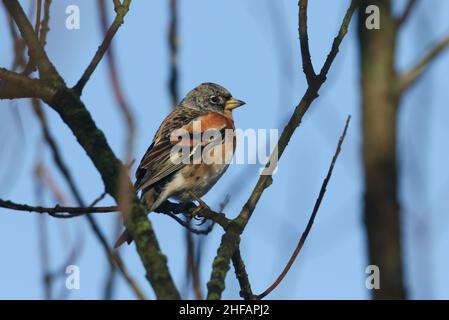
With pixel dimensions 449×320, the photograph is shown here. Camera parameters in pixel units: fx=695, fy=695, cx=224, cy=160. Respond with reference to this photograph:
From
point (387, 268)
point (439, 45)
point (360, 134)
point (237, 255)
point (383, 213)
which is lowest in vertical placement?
point (237, 255)

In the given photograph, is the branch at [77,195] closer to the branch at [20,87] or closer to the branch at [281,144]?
the branch at [20,87]

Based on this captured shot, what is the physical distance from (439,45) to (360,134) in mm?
432

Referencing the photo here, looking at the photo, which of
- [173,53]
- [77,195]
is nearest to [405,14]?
[173,53]

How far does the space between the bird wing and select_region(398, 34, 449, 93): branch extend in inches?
193

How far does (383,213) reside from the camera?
6.91 feet

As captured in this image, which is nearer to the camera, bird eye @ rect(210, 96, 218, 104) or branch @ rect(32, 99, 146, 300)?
branch @ rect(32, 99, 146, 300)

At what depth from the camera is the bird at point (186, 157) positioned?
739 centimetres

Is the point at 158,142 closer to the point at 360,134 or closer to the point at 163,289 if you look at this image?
the point at 163,289

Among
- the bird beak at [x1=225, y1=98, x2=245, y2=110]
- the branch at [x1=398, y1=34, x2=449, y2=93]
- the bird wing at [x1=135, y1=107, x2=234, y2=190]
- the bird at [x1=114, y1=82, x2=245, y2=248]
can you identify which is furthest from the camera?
the bird beak at [x1=225, y1=98, x2=245, y2=110]

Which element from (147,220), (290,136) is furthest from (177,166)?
(147,220)

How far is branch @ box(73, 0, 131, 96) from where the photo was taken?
12.5 feet

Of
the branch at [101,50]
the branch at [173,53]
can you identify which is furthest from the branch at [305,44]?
the branch at [173,53]

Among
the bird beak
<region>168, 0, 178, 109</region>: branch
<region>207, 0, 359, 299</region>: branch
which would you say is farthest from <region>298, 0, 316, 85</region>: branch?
the bird beak

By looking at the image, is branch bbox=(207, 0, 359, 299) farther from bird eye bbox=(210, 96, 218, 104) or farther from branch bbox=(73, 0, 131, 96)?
bird eye bbox=(210, 96, 218, 104)
